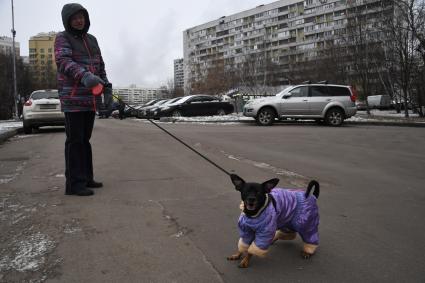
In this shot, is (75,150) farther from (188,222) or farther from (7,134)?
(7,134)

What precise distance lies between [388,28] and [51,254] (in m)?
27.6

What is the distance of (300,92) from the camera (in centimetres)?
1925

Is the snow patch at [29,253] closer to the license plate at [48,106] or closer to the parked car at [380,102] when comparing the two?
the license plate at [48,106]

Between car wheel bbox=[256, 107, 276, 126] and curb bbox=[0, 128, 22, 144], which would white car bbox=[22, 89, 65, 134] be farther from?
car wheel bbox=[256, 107, 276, 126]

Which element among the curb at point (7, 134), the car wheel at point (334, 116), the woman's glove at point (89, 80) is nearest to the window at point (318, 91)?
the car wheel at point (334, 116)

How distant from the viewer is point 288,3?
108 m

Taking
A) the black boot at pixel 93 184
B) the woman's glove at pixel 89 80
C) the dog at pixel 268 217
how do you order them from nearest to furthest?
the dog at pixel 268 217 → the woman's glove at pixel 89 80 → the black boot at pixel 93 184

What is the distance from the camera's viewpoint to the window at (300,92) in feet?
63.0

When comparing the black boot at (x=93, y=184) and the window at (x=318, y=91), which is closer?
the black boot at (x=93, y=184)

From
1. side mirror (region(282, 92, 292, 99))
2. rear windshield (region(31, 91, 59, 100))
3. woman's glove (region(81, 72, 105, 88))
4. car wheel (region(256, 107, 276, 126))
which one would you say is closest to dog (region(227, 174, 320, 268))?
woman's glove (region(81, 72, 105, 88))

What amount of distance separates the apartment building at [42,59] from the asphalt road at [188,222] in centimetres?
7077

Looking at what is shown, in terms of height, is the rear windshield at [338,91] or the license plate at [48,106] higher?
the rear windshield at [338,91]

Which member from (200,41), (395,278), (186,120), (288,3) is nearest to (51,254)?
(395,278)

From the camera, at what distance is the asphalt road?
3.37 meters
